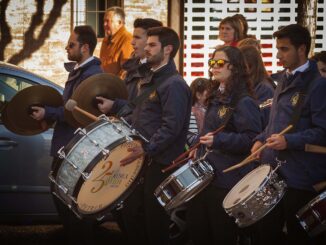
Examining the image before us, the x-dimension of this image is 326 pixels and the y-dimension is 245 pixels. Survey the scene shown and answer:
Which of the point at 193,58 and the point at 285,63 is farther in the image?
the point at 193,58

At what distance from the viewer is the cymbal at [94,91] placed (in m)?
7.85

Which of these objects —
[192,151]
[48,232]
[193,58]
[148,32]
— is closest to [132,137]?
[192,151]

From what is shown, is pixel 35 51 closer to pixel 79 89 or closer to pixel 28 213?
pixel 28 213

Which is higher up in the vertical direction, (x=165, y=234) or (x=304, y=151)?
(x=304, y=151)

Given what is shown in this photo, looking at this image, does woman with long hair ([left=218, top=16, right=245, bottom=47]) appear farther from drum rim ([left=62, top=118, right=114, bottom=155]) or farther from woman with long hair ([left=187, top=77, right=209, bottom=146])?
drum rim ([left=62, top=118, right=114, bottom=155])

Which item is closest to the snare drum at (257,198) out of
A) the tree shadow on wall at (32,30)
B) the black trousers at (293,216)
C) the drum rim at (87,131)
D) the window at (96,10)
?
the black trousers at (293,216)

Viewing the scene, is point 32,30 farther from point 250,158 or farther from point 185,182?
point 250,158

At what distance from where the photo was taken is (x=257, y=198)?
6.22 m

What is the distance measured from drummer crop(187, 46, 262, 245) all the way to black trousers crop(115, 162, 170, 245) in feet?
1.47

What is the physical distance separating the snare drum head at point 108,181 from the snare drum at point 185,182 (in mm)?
437

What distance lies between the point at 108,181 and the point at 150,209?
16.5 inches

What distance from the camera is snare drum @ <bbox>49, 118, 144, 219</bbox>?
705cm

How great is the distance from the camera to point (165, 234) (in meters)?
7.56

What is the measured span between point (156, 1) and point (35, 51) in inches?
91.8
